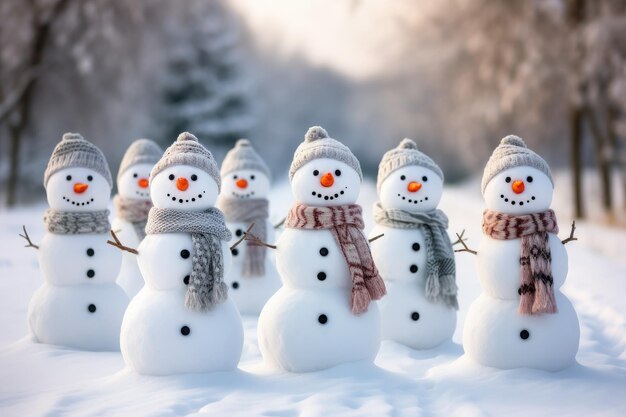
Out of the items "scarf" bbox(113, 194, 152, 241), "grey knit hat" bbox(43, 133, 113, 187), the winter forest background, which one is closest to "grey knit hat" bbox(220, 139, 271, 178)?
"scarf" bbox(113, 194, 152, 241)

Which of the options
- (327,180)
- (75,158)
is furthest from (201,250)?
(75,158)

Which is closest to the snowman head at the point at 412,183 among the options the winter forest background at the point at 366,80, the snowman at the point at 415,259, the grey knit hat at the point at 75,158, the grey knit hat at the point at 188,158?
the snowman at the point at 415,259

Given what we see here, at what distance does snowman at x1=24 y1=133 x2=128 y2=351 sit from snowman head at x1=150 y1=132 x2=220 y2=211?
3.47 ft

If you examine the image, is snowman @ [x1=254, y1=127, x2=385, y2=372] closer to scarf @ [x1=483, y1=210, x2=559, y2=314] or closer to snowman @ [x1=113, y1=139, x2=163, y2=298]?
scarf @ [x1=483, y1=210, x2=559, y2=314]

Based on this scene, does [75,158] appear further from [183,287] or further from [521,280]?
[521,280]

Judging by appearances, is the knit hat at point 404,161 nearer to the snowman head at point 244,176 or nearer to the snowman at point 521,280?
the snowman at point 521,280

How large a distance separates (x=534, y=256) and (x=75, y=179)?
3450 millimetres

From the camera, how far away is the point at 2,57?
50.0ft

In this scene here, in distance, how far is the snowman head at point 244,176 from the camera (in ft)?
22.0

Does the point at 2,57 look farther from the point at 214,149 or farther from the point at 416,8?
the point at 416,8

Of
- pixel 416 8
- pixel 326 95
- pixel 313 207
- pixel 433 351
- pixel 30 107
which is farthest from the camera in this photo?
pixel 326 95

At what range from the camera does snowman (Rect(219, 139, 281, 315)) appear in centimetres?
659

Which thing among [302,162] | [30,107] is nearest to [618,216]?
→ [302,162]

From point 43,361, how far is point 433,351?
9.69 ft
